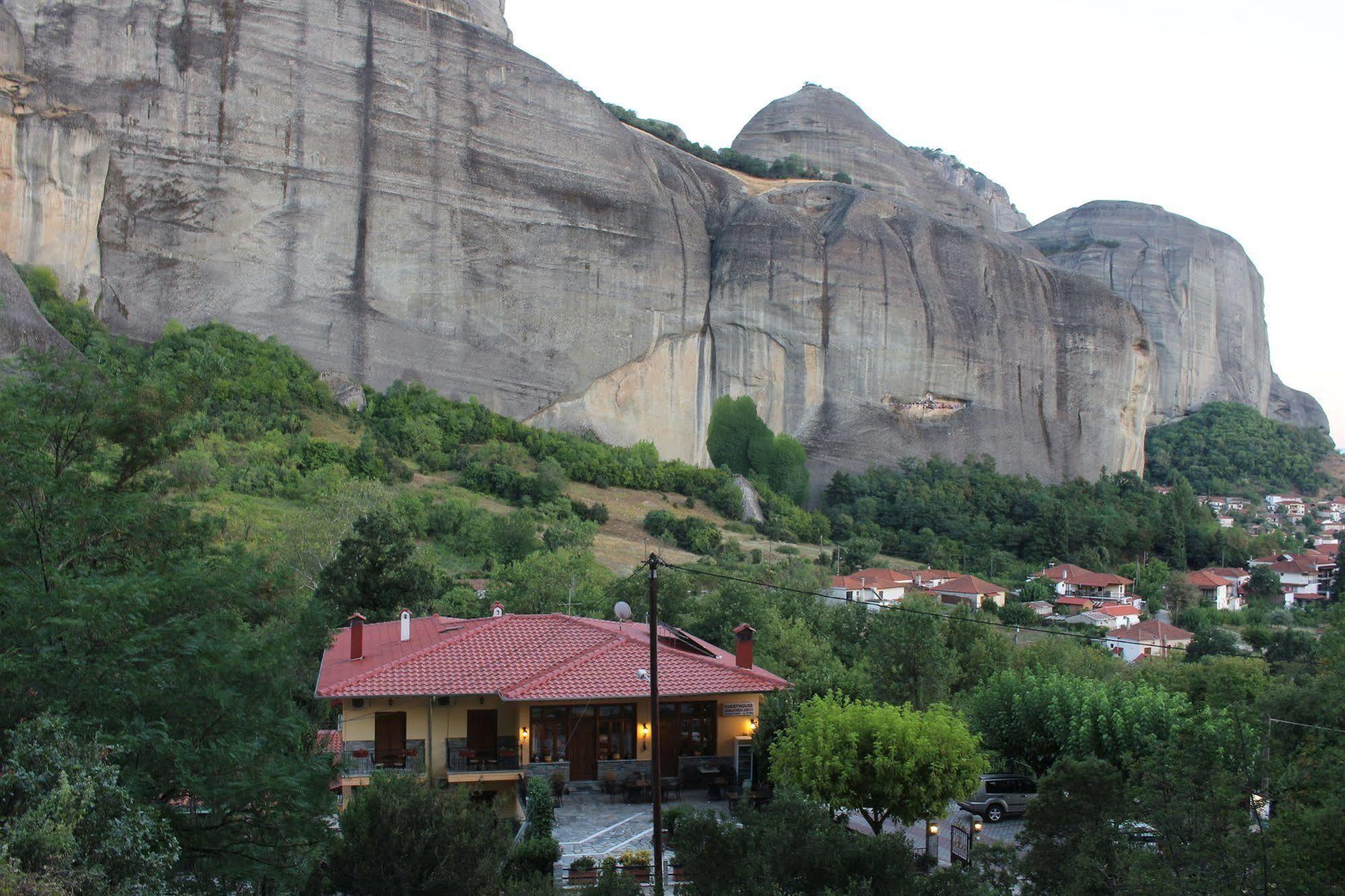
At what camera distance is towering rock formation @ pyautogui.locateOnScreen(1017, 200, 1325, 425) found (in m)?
89.9

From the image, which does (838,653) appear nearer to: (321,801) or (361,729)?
(361,729)

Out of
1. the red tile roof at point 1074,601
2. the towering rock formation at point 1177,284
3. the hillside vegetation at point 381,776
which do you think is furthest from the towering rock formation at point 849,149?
the hillside vegetation at point 381,776

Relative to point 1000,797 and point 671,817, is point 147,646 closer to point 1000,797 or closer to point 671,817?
point 671,817

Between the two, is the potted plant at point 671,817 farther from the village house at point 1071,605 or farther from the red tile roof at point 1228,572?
the red tile roof at point 1228,572

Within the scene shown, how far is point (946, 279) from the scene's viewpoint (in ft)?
199

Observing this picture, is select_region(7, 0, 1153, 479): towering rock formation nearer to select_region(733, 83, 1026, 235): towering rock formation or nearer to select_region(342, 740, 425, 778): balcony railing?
select_region(733, 83, 1026, 235): towering rock formation

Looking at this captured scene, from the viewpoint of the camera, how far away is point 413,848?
10.5m

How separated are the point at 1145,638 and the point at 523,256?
2925cm

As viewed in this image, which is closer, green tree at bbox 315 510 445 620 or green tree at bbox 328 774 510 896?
green tree at bbox 328 774 510 896

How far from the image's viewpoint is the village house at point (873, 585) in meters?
40.9

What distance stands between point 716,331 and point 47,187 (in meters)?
28.8

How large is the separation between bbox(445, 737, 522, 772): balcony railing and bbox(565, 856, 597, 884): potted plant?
3762mm

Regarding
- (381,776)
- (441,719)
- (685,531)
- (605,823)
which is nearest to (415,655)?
(441,719)

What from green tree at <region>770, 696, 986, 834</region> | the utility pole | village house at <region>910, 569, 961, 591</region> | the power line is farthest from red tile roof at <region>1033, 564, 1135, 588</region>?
the utility pole
